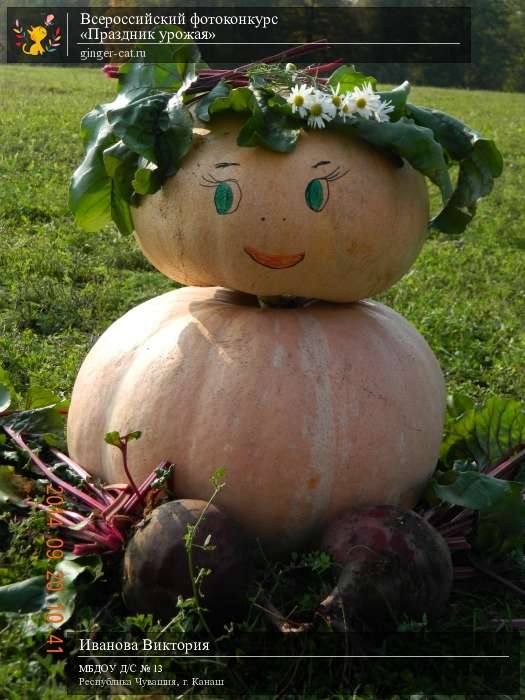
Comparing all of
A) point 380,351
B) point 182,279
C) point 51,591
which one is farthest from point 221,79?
point 51,591

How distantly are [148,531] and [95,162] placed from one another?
54.2 inches

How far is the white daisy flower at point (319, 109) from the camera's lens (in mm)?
3258

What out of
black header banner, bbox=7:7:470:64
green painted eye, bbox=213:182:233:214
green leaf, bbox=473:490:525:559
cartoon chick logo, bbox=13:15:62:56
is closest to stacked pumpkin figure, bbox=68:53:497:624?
green painted eye, bbox=213:182:233:214

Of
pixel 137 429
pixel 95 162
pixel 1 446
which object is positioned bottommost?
pixel 1 446

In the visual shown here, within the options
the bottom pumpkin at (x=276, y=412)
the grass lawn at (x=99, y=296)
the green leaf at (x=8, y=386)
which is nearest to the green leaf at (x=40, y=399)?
the green leaf at (x=8, y=386)

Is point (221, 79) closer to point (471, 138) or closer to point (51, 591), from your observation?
point (471, 138)

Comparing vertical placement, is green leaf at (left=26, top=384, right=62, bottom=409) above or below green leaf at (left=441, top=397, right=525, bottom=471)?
below

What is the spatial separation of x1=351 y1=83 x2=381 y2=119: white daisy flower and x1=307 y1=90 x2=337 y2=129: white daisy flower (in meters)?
0.08

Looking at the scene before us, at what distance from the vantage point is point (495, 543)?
11.6ft

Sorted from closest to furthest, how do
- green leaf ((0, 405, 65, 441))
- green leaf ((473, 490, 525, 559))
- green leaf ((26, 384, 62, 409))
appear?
green leaf ((473, 490, 525, 559))
green leaf ((0, 405, 65, 441))
green leaf ((26, 384, 62, 409))

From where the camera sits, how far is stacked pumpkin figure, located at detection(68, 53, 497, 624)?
10.8 ft

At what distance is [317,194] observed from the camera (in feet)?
10.9

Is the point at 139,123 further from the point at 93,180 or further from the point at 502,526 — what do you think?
the point at 502,526

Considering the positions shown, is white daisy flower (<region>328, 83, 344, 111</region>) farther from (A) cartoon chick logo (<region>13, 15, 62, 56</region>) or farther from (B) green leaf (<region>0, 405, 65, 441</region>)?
(A) cartoon chick logo (<region>13, 15, 62, 56</region>)
